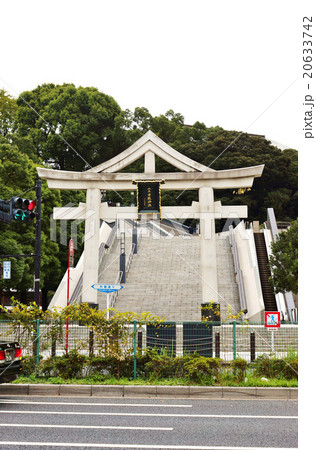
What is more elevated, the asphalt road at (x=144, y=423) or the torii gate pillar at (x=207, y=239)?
the torii gate pillar at (x=207, y=239)

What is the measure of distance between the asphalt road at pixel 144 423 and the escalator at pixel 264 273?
15.2 meters

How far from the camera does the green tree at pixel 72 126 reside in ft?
155

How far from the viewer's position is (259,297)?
22.5 metres

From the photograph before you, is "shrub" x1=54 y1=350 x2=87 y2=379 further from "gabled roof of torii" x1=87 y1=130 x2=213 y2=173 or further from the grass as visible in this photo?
"gabled roof of torii" x1=87 y1=130 x2=213 y2=173

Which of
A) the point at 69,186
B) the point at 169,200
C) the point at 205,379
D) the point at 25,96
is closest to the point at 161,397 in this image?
the point at 205,379

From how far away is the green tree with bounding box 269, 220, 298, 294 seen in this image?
21.7m

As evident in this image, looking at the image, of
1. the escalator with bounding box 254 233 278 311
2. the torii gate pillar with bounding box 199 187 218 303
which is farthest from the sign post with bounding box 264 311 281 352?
the escalator with bounding box 254 233 278 311

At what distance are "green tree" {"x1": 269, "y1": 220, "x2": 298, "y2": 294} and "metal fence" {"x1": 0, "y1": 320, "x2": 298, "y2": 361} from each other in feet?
32.1

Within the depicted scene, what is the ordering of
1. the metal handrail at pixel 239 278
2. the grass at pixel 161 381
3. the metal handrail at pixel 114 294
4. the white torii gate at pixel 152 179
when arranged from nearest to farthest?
the grass at pixel 161 381
the white torii gate at pixel 152 179
the metal handrail at pixel 239 278
the metal handrail at pixel 114 294

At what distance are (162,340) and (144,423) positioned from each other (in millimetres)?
4051

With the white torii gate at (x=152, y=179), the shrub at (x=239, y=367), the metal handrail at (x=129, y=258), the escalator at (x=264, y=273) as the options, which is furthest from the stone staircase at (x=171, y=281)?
the shrub at (x=239, y=367)

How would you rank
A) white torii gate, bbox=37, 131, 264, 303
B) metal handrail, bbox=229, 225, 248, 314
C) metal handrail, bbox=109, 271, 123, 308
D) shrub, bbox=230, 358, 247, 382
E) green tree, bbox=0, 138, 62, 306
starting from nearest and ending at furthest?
1. shrub, bbox=230, 358, 247, 382
2. white torii gate, bbox=37, 131, 264, 303
3. metal handrail, bbox=229, 225, 248, 314
4. metal handrail, bbox=109, 271, 123, 308
5. green tree, bbox=0, 138, 62, 306

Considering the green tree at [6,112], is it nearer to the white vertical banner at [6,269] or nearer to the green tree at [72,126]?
the green tree at [72,126]

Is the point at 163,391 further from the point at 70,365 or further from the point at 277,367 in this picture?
the point at 277,367
